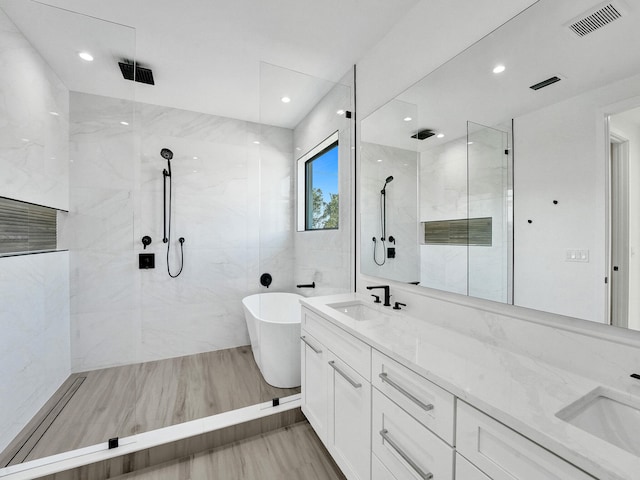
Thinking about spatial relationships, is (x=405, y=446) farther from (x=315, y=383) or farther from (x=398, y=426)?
(x=315, y=383)

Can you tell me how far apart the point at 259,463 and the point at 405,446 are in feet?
3.72

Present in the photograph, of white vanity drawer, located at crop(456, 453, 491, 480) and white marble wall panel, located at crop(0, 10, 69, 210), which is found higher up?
white marble wall panel, located at crop(0, 10, 69, 210)

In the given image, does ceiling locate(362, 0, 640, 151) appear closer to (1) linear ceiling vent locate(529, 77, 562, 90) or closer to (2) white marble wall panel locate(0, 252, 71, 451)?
(1) linear ceiling vent locate(529, 77, 562, 90)

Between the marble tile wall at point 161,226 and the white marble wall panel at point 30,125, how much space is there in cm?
9

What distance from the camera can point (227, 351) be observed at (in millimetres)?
3229

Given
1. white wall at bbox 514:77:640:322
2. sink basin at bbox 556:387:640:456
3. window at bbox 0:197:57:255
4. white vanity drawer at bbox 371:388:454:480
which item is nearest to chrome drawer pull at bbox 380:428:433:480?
white vanity drawer at bbox 371:388:454:480

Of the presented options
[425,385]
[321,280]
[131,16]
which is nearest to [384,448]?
[425,385]

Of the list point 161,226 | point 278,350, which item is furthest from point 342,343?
point 161,226

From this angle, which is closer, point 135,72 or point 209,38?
point 209,38

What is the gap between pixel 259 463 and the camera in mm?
1740

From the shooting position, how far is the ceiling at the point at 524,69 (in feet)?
3.06

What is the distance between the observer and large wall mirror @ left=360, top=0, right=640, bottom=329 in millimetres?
922

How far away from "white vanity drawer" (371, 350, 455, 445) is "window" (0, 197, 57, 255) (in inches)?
83.9

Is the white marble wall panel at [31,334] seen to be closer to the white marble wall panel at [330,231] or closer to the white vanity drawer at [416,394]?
the white marble wall panel at [330,231]
